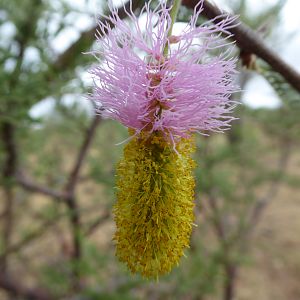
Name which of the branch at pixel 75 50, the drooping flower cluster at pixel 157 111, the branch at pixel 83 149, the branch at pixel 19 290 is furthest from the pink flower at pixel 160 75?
the branch at pixel 19 290

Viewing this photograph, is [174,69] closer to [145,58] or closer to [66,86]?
[145,58]

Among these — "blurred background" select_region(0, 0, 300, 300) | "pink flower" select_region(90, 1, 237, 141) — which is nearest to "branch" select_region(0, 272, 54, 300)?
"blurred background" select_region(0, 0, 300, 300)

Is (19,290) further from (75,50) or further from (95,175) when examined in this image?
(75,50)

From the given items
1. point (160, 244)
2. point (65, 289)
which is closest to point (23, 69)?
point (160, 244)

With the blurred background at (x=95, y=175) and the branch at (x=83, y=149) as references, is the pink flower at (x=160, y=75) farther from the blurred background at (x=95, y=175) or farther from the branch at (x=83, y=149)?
the branch at (x=83, y=149)

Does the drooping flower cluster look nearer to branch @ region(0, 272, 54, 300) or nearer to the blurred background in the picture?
the blurred background

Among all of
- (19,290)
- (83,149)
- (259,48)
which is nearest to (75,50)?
(259,48)
